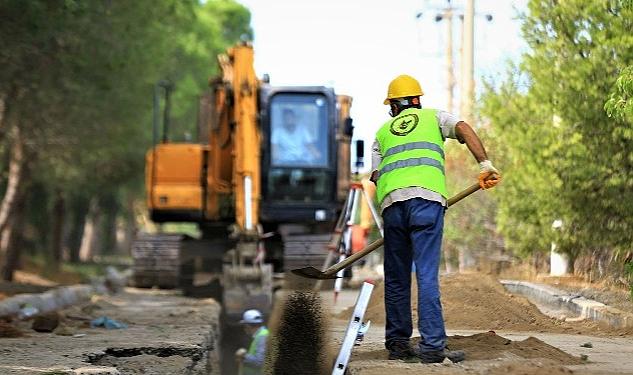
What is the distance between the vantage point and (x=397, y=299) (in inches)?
395

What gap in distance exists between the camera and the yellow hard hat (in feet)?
33.1

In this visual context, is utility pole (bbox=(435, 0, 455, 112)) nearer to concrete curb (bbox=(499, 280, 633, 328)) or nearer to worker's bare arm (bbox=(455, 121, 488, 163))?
concrete curb (bbox=(499, 280, 633, 328))

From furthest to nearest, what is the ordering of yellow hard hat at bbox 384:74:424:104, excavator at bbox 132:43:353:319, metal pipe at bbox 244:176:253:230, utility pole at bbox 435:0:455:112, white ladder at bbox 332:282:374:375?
utility pole at bbox 435:0:455:112, excavator at bbox 132:43:353:319, metal pipe at bbox 244:176:253:230, yellow hard hat at bbox 384:74:424:104, white ladder at bbox 332:282:374:375

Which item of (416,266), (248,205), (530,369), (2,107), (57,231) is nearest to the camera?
(530,369)

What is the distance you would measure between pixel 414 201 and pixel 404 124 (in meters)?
0.60

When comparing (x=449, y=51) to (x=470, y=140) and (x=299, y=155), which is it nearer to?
(x=299, y=155)

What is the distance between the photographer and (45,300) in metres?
20.9

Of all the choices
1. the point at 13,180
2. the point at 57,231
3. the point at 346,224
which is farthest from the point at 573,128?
the point at 57,231

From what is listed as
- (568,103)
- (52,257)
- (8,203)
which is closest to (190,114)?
(52,257)

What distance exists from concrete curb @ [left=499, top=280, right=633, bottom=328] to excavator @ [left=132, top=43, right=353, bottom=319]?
12.8ft

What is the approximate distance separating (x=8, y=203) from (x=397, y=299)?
2930cm

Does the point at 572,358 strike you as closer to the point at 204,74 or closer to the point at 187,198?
the point at 187,198

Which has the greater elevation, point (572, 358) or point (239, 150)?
point (239, 150)

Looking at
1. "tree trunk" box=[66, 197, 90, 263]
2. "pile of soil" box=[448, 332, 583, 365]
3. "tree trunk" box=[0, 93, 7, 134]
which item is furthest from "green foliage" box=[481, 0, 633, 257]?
"tree trunk" box=[66, 197, 90, 263]
